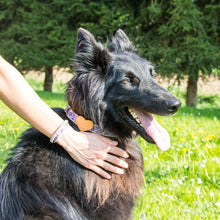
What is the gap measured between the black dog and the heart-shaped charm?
0.18ft

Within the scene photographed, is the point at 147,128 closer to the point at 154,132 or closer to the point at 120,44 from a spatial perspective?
the point at 154,132

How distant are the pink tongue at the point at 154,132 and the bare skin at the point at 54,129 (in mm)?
291

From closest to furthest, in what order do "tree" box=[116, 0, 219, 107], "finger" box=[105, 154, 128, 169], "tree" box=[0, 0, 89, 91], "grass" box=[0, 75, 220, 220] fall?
1. "finger" box=[105, 154, 128, 169]
2. "grass" box=[0, 75, 220, 220]
3. "tree" box=[116, 0, 219, 107]
4. "tree" box=[0, 0, 89, 91]

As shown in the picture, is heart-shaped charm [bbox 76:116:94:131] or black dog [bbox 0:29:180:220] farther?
heart-shaped charm [bbox 76:116:94:131]

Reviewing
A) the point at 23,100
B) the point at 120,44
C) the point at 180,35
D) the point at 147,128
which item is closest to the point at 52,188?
the point at 23,100

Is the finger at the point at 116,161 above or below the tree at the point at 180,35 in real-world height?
below

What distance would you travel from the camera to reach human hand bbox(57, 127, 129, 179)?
182 centimetres

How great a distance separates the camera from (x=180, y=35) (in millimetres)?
9836

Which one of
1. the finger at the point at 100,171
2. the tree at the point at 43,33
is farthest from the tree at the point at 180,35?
the finger at the point at 100,171

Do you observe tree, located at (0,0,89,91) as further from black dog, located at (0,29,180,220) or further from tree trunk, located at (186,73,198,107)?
black dog, located at (0,29,180,220)

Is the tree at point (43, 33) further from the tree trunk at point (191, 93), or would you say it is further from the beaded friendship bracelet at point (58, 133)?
the beaded friendship bracelet at point (58, 133)

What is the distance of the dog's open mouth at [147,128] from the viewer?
6.56 ft

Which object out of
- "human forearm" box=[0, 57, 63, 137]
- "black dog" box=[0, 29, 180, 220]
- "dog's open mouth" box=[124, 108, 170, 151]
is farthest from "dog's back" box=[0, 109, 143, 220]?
"dog's open mouth" box=[124, 108, 170, 151]

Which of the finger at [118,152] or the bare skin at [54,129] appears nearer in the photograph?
the bare skin at [54,129]
